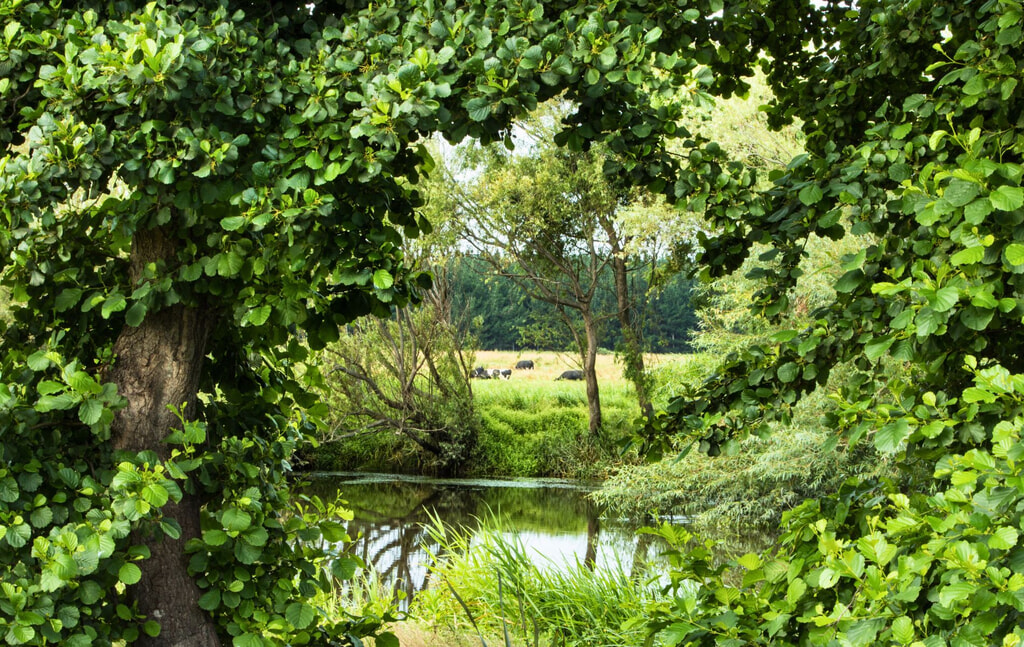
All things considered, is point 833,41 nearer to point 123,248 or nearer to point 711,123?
point 123,248

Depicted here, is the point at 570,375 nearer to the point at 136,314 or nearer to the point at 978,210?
the point at 136,314

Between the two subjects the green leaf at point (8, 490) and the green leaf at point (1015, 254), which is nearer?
the green leaf at point (1015, 254)

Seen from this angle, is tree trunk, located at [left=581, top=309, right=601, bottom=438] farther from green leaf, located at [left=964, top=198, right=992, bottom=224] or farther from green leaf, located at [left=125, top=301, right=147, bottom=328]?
green leaf, located at [left=964, top=198, right=992, bottom=224]

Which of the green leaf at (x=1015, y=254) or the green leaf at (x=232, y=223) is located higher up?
the green leaf at (x=232, y=223)

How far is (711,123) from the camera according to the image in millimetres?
9969

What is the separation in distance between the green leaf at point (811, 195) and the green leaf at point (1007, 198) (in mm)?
611

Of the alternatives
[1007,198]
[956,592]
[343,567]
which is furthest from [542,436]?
[956,592]

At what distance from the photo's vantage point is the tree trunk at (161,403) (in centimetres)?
245

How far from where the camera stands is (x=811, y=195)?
239 centimetres

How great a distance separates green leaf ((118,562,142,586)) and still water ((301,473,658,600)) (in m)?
5.73

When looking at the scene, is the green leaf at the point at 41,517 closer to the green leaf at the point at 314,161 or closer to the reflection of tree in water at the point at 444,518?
the green leaf at the point at 314,161

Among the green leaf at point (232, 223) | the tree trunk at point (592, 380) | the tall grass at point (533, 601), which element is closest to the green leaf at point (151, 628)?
the green leaf at point (232, 223)

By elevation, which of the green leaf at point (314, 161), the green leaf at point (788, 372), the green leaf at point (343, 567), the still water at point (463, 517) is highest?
the green leaf at point (314, 161)

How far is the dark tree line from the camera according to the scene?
15.8 meters
